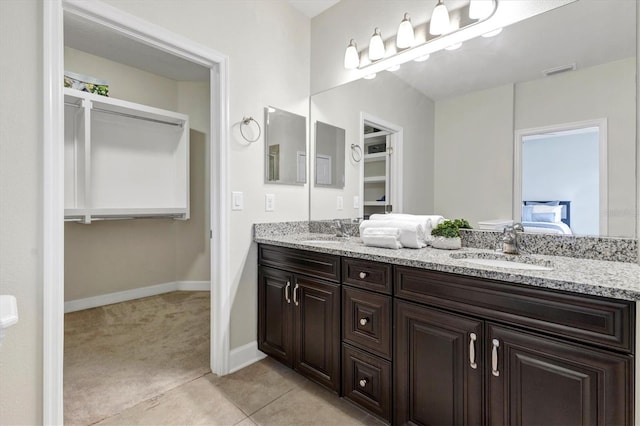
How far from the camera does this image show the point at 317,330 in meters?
1.82

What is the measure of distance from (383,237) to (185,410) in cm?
144

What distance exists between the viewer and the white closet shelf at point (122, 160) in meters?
3.01

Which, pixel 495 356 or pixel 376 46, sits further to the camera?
pixel 376 46

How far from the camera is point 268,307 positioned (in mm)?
2199

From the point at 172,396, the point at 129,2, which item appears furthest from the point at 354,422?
the point at 129,2

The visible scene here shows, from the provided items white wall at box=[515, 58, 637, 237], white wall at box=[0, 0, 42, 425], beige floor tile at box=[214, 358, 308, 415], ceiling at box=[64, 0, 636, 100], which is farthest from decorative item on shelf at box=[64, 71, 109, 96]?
white wall at box=[515, 58, 637, 237]

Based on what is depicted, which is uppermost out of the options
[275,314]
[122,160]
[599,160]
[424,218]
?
[122,160]

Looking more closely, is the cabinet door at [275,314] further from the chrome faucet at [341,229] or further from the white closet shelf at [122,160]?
the white closet shelf at [122,160]

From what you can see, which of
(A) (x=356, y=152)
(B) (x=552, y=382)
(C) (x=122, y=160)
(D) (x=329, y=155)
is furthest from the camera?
(C) (x=122, y=160)

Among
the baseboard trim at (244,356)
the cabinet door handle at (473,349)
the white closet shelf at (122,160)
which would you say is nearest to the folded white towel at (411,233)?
the cabinet door handle at (473,349)

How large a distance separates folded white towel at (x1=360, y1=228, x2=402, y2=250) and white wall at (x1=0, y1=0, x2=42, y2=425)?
1600 mm

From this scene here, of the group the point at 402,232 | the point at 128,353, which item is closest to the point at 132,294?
the point at 128,353

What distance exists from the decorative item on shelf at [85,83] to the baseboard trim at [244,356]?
2.79 metres

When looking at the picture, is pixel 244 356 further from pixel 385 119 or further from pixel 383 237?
pixel 385 119
